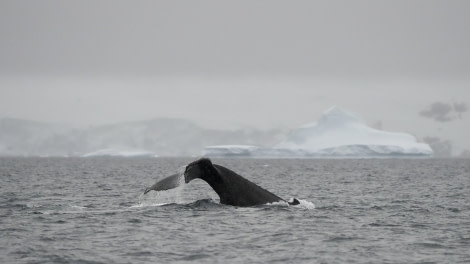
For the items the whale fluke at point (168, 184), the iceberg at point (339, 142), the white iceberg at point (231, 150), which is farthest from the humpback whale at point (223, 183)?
the white iceberg at point (231, 150)

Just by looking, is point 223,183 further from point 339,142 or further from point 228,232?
point 339,142

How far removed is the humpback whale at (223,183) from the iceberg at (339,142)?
349 ft

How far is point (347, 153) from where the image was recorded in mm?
127688

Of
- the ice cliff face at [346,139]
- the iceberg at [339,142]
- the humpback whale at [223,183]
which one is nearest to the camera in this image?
the humpback whale at [223,183]

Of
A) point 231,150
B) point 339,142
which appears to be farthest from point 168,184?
point 339,142

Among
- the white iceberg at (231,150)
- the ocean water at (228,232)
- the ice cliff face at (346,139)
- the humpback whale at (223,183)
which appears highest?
the ice cliff face at (346,139)

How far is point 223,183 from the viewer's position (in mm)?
18828

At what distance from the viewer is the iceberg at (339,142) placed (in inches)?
4926

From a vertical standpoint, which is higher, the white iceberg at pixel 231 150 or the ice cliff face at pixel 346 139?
the ice cliff face at pixel 346 139

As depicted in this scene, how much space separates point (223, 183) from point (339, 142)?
112 metres

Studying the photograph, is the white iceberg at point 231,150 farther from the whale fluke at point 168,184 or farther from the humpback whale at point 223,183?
the whale fluke at point 168,184

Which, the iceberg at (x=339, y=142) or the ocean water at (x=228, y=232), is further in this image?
the iceberg at (x=339, y=142)

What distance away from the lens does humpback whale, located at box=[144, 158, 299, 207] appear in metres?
16.8

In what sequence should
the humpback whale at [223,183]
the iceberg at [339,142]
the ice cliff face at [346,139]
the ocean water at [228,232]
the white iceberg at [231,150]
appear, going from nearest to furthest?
the ocean water at [228,232]
the humpback whale at [223,183]
the ice cliff face at [346,139]
the iceberg at [339,142]
the white iceberg at [231,150]
